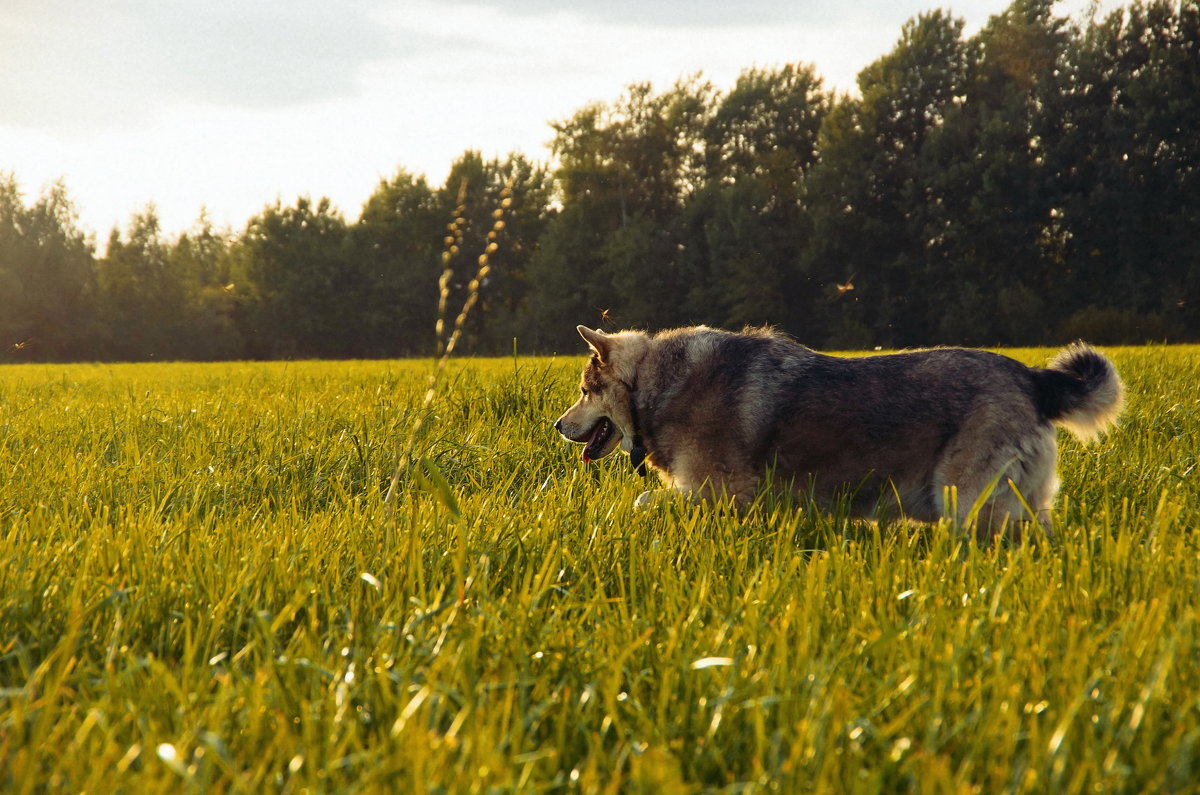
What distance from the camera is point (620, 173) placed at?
180 ft

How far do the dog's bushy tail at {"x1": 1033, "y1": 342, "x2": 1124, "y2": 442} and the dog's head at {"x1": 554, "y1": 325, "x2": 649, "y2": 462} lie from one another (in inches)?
90.1

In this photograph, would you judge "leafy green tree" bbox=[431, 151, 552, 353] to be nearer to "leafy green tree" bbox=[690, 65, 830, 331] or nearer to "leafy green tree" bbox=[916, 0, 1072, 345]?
"leafy green tree" bbox=[690, 65, 830, 331]

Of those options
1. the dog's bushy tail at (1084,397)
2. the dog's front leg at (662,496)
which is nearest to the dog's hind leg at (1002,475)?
the dog's bushy tail at (1084,397)

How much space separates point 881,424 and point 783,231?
45204 mm

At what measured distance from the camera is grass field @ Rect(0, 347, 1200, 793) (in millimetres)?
1660

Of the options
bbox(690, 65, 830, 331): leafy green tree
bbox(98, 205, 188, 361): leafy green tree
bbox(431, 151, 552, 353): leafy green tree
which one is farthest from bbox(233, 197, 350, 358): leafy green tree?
bbox(690, 65, 830, 331): leafy green tree

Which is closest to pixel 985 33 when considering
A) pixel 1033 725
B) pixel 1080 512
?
pixel 1080 512

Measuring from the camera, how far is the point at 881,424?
4.29 metres

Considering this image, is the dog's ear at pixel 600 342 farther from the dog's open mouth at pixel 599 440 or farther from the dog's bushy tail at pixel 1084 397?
the dog's bushy tail at pixel 1084 397

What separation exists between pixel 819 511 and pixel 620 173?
→ 52.9 metres

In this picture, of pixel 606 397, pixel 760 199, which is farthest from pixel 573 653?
pixel 760 199

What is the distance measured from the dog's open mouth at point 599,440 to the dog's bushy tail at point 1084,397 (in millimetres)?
2527

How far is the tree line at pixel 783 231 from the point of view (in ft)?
129

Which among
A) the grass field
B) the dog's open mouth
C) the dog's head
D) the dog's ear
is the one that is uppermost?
the dog's ear
